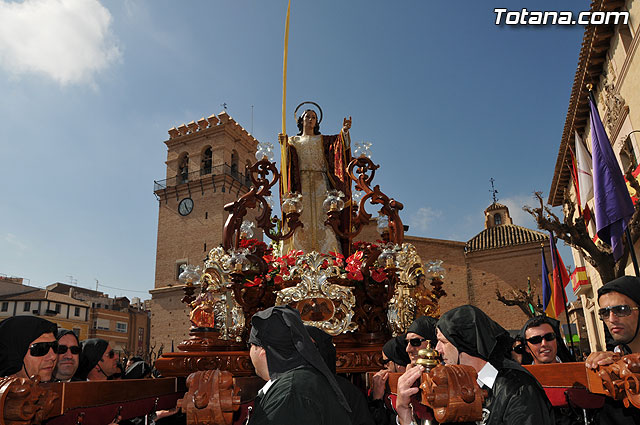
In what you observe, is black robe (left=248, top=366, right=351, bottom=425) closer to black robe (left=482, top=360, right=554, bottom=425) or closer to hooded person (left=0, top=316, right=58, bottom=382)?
black robe (left=482, top=360, right=554, bottom=425)

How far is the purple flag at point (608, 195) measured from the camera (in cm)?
1002

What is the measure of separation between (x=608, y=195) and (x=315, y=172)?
7.22 metres

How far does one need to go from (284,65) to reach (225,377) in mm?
7121

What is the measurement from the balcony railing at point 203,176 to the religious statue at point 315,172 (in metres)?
30.1

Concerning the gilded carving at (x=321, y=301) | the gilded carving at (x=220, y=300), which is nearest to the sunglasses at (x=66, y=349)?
the gilded carving at (x=220, y=300)

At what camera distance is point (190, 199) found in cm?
3928

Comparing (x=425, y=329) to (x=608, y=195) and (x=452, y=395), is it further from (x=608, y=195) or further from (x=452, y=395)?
(x=608, y=195)

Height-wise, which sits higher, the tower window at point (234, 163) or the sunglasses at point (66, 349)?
the tower window at point (234, 163)

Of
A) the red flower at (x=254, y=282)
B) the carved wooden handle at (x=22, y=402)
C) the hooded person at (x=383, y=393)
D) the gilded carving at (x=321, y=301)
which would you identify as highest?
the red flower at (x=254, y=282)

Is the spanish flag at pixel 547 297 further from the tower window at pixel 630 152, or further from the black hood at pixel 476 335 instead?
the black hood at pixel 476 335

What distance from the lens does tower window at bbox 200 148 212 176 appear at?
1566 inches

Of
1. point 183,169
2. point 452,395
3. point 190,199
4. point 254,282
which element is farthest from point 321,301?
point 183,169

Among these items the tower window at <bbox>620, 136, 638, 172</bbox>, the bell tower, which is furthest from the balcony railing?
the tower window at <bbox>620, 136, 638, 172</bbox>

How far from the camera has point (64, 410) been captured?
2.49m
